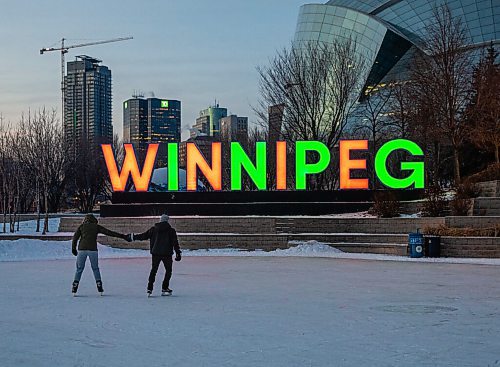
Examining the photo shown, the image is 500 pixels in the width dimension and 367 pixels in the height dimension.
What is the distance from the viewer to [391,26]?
79.4 metres

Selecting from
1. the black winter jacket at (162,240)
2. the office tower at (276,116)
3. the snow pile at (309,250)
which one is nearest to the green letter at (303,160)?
the snow pile at (309,250)

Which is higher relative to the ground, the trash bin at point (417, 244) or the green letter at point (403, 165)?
the green letter at point (403, 165)

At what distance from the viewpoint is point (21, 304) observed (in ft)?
45.7

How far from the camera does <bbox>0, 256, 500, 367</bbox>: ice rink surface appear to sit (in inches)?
353

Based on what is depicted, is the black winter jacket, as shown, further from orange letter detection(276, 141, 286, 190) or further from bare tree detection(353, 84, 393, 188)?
bare tree detection(353, 84, 393, 188)

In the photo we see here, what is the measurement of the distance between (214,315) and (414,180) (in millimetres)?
21801

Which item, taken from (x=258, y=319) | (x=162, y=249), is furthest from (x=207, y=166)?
(x=258, y=319)

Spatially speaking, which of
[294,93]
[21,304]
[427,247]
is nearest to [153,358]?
[21,304]

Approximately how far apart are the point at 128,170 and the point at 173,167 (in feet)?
7.44

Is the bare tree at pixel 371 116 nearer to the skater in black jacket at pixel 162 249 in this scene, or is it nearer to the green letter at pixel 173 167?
the green letter at pixel 173 167

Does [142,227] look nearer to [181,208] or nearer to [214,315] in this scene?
[181,208]

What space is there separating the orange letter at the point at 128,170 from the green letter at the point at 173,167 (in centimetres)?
79

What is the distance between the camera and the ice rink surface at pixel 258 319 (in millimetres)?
8977

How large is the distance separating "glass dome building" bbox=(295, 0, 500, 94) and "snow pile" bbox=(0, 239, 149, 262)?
173ft
